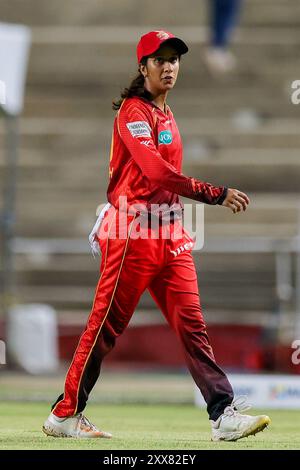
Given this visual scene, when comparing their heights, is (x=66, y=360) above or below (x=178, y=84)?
below

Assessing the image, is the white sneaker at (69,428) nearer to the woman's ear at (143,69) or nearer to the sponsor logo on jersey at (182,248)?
the sponsor logo on jersey at (182,248)

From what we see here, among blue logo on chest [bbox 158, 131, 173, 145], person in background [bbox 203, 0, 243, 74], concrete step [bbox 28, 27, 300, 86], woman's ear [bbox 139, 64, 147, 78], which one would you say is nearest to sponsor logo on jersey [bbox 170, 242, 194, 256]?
blue logo on chest [bbox 158, 131, 173, 145]

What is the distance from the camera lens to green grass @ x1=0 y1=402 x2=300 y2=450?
204 inches

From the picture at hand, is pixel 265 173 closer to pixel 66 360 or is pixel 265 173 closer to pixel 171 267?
pixel 66 360

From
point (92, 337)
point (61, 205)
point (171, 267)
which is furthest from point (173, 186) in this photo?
point (61, 205)

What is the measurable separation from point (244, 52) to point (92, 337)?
12.3 m

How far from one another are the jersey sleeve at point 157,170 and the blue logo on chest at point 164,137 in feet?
0.27

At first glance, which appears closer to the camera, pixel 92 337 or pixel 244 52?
pixel 92 337

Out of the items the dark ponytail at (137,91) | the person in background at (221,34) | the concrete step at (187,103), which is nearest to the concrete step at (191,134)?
the concrete step at (187,103)

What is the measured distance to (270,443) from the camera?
17.6 feet

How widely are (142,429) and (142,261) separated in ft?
4.04

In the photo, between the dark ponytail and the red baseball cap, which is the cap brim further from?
the dark ponytail

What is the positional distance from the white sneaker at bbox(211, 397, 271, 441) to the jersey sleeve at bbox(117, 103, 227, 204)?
931 millimetres
